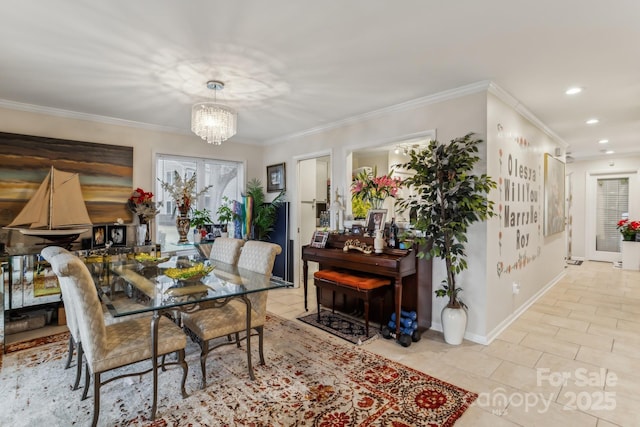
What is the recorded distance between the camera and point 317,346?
305cm

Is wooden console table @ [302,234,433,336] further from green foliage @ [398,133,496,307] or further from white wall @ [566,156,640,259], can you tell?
white wall @ [566,156,640,259]

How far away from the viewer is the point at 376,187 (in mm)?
3830

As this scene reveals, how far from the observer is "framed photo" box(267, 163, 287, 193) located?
5.39 m

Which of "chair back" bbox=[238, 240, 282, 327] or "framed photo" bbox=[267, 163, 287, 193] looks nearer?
"chair back" bbox=[238, 240, 282, 327]

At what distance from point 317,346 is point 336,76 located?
251 centimetres

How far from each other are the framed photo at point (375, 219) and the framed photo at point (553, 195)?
2.72 meters

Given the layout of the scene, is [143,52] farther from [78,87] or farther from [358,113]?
[358,113]

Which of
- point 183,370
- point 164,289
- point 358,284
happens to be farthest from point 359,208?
point 183,370

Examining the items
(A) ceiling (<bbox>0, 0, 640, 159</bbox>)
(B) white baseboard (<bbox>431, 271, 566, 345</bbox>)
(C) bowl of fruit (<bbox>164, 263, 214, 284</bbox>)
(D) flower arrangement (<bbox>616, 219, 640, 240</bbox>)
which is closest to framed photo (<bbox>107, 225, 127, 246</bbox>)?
(A) ceiling (<bbox>0, 0, 640, 159</bbox>)

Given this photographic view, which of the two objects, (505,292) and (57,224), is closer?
(505,292)

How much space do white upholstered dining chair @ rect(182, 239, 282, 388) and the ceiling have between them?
1633 mm

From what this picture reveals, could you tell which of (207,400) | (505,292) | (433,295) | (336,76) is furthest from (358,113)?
(207,400)

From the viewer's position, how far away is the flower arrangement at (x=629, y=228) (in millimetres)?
6542

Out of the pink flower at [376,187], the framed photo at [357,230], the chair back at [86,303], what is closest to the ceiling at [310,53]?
the pink flower at [376,187]
